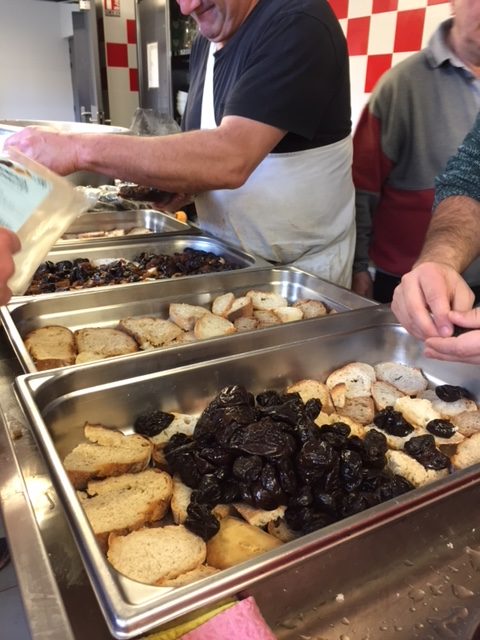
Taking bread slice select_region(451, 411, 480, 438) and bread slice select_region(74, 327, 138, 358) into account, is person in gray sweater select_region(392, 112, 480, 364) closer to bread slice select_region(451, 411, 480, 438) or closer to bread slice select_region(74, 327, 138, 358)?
bread slice select_region(451, 411, 480, 438)

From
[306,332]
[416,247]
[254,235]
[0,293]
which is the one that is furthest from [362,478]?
[416,247]

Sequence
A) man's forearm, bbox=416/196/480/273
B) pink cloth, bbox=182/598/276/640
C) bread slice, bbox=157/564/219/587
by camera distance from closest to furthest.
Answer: pink cloth, bbox=182/598/276/640
bread slice, bbox=157/564/219/587
man's forearm, bbox=416/196/480/273

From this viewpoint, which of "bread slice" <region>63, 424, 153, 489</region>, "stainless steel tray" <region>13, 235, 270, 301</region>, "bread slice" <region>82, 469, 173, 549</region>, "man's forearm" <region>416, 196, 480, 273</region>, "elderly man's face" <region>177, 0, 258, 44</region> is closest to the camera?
"bread slice" <region>82, 469, 173, 549</region>

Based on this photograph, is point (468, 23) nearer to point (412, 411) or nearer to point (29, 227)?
point (412, 411)

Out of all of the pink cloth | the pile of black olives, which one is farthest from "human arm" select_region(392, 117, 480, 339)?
the pink cloth

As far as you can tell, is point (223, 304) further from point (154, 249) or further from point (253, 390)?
point (154, 249)

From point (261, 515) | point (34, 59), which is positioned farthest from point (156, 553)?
point (34, 59)
